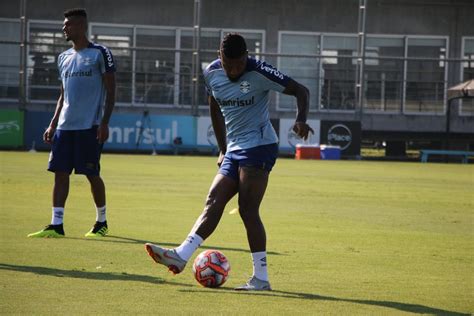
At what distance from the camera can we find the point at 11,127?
36781 millimetres

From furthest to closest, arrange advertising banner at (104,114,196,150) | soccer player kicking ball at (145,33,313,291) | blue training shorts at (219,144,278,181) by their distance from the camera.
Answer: advertising banner at (104,114,196,150)
blue training shorts at (219,144,278,181)
soccer player kicking ball at (145,33,313,291)

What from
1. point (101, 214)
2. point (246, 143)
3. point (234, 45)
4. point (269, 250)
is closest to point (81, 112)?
point (101, 214)

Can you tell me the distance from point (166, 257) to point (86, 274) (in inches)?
34.3

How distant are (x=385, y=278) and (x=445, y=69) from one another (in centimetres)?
3483

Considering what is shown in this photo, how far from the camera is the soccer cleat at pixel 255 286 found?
8203 mm

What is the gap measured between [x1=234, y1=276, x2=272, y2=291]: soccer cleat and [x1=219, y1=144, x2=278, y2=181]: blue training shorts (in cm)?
88

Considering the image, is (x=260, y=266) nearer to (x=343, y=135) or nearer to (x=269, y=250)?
(x=269, y=250)

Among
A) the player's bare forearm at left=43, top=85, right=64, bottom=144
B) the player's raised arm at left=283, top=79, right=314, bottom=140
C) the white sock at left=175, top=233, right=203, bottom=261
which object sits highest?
the player's raised arm at left=283, top=79, right=314, bottom=140

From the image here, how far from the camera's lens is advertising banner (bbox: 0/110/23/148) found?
120 feet

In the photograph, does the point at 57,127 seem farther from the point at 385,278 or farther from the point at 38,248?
the point at 385,278

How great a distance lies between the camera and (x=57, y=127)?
12.1m

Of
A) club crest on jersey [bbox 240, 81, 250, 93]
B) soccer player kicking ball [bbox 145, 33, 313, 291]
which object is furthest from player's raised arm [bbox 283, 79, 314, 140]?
club crest on jersey [bbox 240, 81, 250, 93]

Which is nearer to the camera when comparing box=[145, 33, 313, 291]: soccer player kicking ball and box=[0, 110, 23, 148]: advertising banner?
box=[145, 33, 313, 291]: soccer player kicking ball

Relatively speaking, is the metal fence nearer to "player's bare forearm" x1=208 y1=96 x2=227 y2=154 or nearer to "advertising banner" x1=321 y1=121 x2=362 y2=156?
"advertising banner" x1=321 y1=121 x2=362 y2=156
